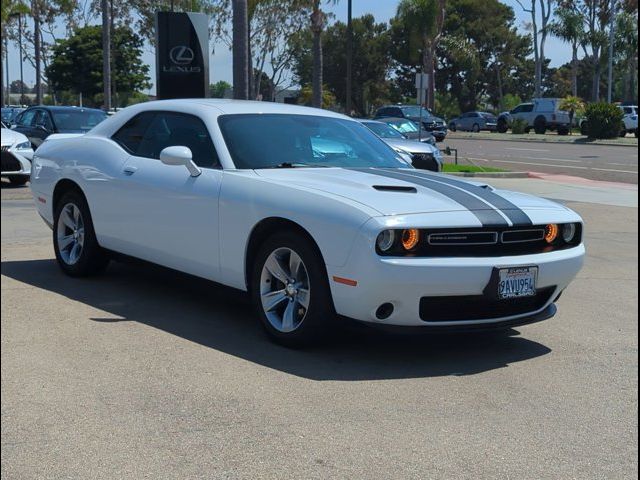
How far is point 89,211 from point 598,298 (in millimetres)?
4303

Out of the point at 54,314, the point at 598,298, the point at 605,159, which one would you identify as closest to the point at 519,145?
the point at 605,159

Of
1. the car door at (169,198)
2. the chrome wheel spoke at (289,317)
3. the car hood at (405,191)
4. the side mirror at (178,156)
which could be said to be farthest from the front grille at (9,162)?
the chrome wheel spoke at (289,317)

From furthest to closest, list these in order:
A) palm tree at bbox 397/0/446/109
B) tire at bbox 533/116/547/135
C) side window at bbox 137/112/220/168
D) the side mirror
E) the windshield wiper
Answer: tire at bbox 533/116/547/135 < palm tree at bbox 397/0/446/109 < side window at bbox 137/112/220/168 < the windshield wiper < the side mirror

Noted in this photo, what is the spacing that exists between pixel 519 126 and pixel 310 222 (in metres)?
46.4

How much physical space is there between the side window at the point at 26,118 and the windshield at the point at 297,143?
46.2 feet

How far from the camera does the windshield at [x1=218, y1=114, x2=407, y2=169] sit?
623 cm

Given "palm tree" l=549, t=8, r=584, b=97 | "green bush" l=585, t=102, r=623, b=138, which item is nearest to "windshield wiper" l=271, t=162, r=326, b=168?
"green bush" l=585, t=102, r=623, b=138

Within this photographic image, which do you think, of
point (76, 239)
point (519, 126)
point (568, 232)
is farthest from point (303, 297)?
point (519, 126)

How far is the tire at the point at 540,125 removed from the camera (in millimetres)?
48906

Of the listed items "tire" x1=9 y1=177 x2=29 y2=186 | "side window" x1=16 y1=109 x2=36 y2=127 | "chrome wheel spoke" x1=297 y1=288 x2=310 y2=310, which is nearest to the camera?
"chrome wheel spoke" x1=297 y1=288 x2=310 y2=310

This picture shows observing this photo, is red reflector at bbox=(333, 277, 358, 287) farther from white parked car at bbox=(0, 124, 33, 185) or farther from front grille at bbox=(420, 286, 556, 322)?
white parked car at bbox=(0, 124, 33, 185)

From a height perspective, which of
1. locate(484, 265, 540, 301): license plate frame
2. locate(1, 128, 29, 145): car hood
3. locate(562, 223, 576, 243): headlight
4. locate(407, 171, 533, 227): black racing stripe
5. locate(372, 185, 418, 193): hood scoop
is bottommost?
locate(484, 265, 540, 301): license plate frame

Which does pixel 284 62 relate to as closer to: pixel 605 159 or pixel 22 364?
pixel 605 159

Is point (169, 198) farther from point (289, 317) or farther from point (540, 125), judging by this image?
point (540, 125)
